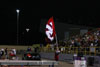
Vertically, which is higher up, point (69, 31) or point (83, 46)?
point (69, 31)

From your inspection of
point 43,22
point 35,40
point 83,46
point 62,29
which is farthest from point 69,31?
point 35,40

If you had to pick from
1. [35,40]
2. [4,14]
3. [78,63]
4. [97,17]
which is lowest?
[78,63]

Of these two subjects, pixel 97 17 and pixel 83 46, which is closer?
pixel 83 46

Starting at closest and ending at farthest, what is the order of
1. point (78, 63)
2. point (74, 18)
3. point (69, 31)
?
point (78, 63)
point (69, 31)
point (74, 18)

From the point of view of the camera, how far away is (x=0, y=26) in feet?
256

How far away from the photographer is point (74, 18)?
182ft

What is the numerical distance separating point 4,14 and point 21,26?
315 inches

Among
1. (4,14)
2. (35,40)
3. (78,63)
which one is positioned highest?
(4,14)

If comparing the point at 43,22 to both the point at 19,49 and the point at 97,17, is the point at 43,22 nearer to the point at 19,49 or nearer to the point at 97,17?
the point at 19,49

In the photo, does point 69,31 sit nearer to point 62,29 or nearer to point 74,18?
point 62,29

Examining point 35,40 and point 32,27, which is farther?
point 32,27

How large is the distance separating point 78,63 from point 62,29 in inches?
1555

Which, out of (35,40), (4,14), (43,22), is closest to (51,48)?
(43,22)

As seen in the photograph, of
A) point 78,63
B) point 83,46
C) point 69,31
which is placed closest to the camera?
point 78,63
